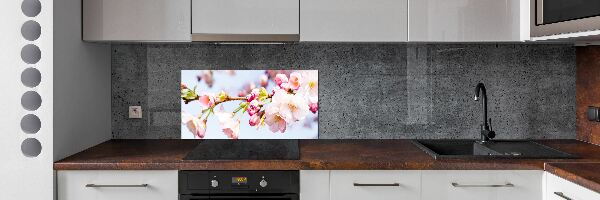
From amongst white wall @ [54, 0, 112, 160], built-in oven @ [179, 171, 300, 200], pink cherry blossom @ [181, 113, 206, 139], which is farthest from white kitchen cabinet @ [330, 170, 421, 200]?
white wall @ [54, 0, 112, 160]

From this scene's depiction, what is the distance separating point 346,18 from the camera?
2.54 m

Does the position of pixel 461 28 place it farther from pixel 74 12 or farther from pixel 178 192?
pixel 74 12

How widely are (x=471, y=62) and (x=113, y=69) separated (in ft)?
5.90

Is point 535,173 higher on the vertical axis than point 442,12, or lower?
lower

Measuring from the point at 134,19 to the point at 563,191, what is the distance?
72.7 inches

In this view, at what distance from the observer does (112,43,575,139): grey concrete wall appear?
9.60 feet

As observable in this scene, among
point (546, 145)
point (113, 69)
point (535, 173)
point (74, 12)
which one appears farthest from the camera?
point (113, 69)

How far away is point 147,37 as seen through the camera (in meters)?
2.54
